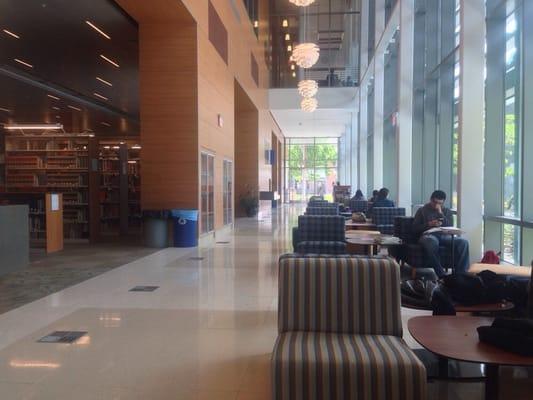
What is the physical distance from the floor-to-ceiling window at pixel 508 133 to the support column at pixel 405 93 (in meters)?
3.73

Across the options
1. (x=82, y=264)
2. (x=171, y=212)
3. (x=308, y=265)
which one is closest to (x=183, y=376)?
Answer: (x=308, y=265)

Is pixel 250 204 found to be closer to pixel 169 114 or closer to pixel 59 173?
pixel 59 173

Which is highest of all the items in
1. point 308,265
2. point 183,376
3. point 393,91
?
point 393,91

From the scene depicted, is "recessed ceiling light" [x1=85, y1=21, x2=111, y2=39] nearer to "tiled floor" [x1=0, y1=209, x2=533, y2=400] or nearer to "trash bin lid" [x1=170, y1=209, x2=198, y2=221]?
"trash bin lid" [x1=170, y1=209, x2=198, y2=221]

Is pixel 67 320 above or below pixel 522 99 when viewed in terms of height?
below

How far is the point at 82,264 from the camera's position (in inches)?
285

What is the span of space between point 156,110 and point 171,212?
6.56ft

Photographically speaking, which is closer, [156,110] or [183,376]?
[183,376]

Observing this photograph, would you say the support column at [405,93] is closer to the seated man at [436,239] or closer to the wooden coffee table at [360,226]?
the wooden coffee table at [360,226]

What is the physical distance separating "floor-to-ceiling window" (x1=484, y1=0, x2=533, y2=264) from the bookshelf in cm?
803

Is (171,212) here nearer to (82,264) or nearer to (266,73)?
(82,264)

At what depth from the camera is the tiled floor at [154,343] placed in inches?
112

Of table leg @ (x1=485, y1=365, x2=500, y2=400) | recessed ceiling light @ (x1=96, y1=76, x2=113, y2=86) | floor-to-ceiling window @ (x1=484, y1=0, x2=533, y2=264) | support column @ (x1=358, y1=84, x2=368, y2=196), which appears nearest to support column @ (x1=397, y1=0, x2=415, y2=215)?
floor-to-ceiling window @ (x1=484, y1=0, x2=533, y2=264)

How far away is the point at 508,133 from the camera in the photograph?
6.22m
